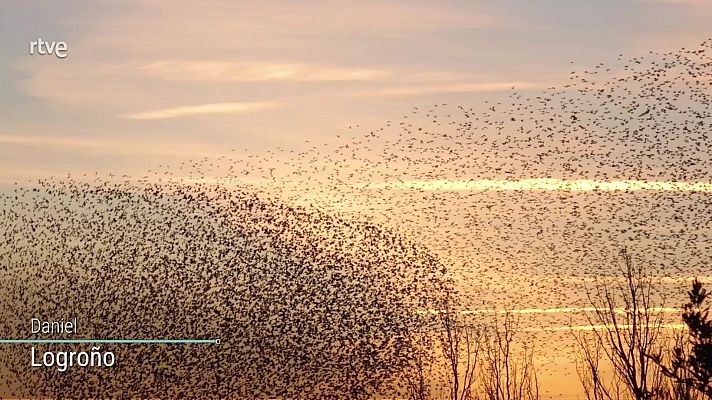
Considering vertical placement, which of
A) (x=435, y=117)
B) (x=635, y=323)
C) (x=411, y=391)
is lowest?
(x=411, y=391)

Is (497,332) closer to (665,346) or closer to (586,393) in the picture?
(586,393)

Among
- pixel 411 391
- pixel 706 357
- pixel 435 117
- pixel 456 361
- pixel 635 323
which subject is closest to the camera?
pixel 435 117

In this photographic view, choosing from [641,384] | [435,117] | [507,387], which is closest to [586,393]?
[507,387]

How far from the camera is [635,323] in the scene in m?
31.1

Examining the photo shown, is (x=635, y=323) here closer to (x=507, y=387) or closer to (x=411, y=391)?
(x=507, y=387)

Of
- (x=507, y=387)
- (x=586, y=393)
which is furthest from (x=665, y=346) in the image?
(x=507, y=387)

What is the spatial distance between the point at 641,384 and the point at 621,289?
12.8ft

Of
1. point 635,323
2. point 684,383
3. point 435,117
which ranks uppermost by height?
point 435,117

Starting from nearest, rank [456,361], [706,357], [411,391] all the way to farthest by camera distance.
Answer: [706,357] < [456,361] < [411,391]

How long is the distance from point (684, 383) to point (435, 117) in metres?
11.7

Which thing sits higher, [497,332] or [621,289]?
[621,289]

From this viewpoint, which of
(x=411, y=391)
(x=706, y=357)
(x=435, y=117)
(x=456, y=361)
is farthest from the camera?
(x=411, y=391)

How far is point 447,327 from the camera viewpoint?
3784cm

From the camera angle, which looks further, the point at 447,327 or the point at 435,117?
the point at 447,327
